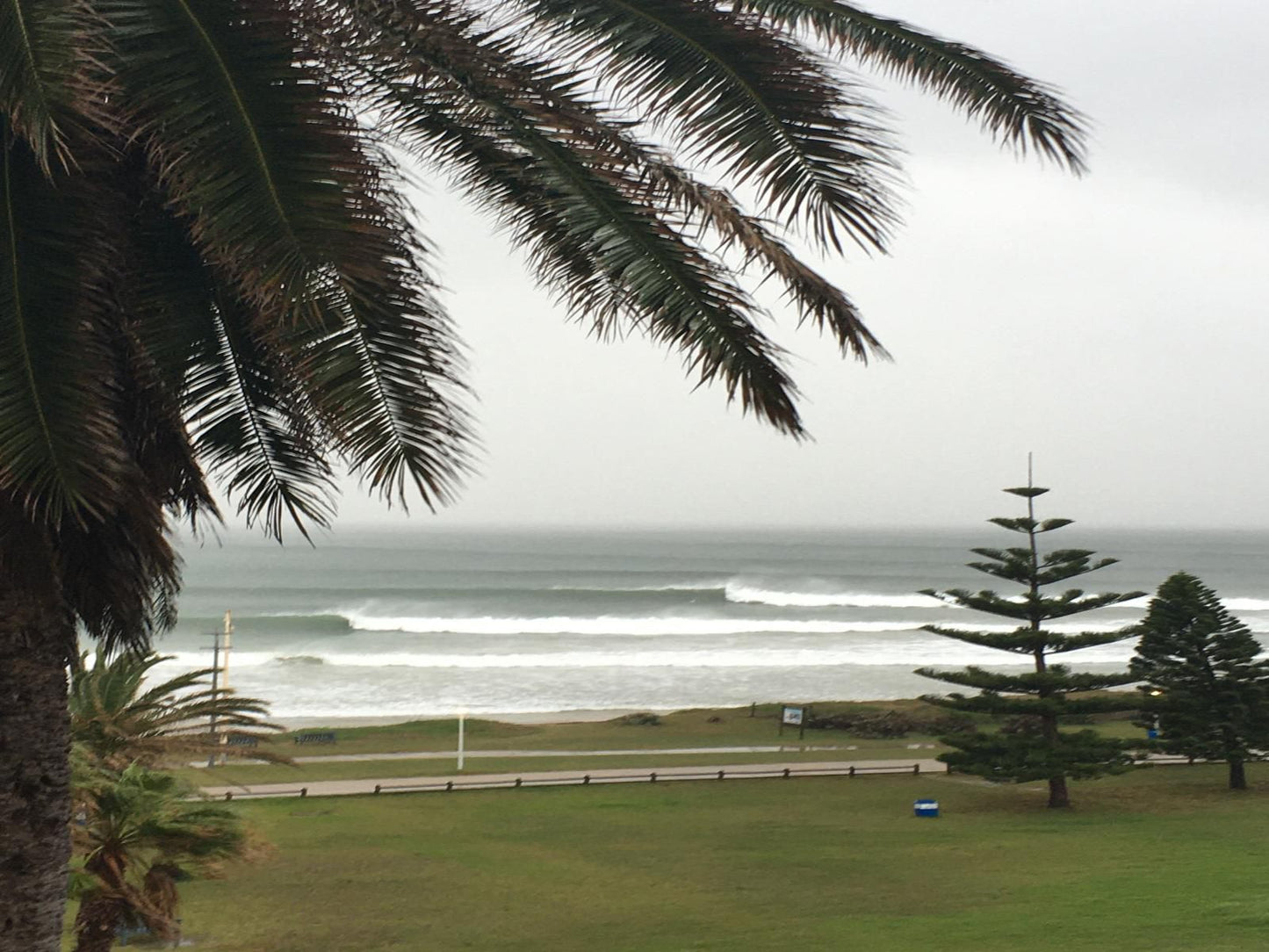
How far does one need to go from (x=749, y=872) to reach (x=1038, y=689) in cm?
895

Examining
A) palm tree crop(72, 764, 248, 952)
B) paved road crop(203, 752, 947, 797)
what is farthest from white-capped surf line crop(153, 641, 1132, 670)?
palm tree crop(72, 764, 248, 952)

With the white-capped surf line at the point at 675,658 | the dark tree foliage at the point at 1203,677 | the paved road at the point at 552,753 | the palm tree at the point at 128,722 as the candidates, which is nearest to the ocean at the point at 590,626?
the white-capped surf line at the point at 675,658

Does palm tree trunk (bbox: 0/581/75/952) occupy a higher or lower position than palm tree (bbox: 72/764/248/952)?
higher

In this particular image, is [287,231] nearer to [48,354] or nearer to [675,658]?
[48,354]

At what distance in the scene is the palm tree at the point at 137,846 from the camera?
9.06m

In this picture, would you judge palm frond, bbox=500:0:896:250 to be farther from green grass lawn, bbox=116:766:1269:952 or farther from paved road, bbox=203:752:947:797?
paved road, bbox=203:752:947:797

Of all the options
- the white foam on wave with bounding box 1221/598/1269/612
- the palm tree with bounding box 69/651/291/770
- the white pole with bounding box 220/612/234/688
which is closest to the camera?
the palm tree with bounding box 69/651/291/770

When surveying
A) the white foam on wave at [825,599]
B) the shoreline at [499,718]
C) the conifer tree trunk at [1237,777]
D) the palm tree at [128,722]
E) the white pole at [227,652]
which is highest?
the white foam on wave at [825,599]

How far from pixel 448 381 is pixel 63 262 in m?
1.17

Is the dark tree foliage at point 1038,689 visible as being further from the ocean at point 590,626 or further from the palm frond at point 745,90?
the palm frond at point 745,90

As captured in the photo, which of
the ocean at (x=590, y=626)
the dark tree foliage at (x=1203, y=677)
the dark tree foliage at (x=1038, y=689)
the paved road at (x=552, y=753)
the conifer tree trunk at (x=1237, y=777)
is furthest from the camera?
the ocean at (x=590, y=626)

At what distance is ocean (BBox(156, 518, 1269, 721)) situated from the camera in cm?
4278

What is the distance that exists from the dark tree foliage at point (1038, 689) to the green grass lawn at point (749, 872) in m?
0.78

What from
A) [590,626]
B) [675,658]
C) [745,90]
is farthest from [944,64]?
[590,626]
